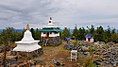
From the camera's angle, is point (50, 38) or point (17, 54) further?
point (50, 38)

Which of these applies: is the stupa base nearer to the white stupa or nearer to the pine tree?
the white stupa

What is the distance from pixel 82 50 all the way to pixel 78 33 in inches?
660

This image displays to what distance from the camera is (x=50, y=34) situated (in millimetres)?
42938

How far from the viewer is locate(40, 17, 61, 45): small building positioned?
41.9 metres

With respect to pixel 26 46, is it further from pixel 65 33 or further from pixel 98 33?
pixel 65 33

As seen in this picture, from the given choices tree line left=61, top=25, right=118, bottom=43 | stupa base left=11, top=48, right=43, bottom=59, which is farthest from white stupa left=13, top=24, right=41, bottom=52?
tree line left=61, top=25, right=118, bottom=43

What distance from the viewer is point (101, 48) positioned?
3809cm

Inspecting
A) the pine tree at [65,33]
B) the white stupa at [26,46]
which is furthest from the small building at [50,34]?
the pine tree at [65,33]

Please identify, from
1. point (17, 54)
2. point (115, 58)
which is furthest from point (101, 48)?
point (17, 54)

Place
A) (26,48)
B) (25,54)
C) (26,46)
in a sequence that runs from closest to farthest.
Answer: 1. (25,54)
2. (26,48)
3. (26,46)

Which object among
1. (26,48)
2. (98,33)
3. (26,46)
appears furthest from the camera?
(98,33)

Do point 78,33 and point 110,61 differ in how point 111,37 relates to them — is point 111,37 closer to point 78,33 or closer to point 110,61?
point 78,33

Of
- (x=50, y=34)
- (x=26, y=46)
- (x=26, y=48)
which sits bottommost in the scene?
(x=26, y=48)

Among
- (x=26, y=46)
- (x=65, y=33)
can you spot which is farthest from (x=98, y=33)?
(x=26, y=46)
